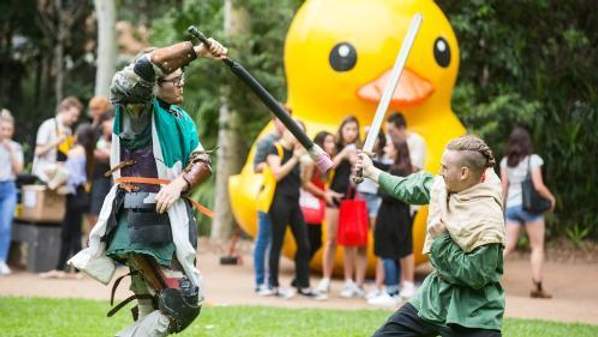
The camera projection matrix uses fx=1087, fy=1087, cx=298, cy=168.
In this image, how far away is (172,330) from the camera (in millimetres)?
5715

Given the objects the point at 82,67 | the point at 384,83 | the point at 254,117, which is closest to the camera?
the point at 384,83

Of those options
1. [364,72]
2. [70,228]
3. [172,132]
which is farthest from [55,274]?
[172,132]

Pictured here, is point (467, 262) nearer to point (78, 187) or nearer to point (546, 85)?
point (78, 187)

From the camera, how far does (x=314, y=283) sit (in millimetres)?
11781

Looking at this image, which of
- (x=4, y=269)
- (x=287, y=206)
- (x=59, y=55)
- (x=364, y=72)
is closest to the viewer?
(x=287, y=206)

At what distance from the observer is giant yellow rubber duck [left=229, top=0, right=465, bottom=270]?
1159 cm

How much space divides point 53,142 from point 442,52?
4.38 metres

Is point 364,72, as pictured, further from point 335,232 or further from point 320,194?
point 335,232

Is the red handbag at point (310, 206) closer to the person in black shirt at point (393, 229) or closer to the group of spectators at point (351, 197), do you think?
the group of spectators at point (351, 197)

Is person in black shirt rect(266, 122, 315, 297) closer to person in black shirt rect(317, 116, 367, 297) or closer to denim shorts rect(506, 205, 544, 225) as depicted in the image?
person in black shirt rect(317, 116, 367, 297)

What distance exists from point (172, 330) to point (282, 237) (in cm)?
482

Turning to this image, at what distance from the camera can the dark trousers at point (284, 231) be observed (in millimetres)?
10430

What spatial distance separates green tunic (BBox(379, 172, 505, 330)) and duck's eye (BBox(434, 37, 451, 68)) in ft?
22.2

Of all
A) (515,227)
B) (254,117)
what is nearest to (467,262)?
(515,227)
